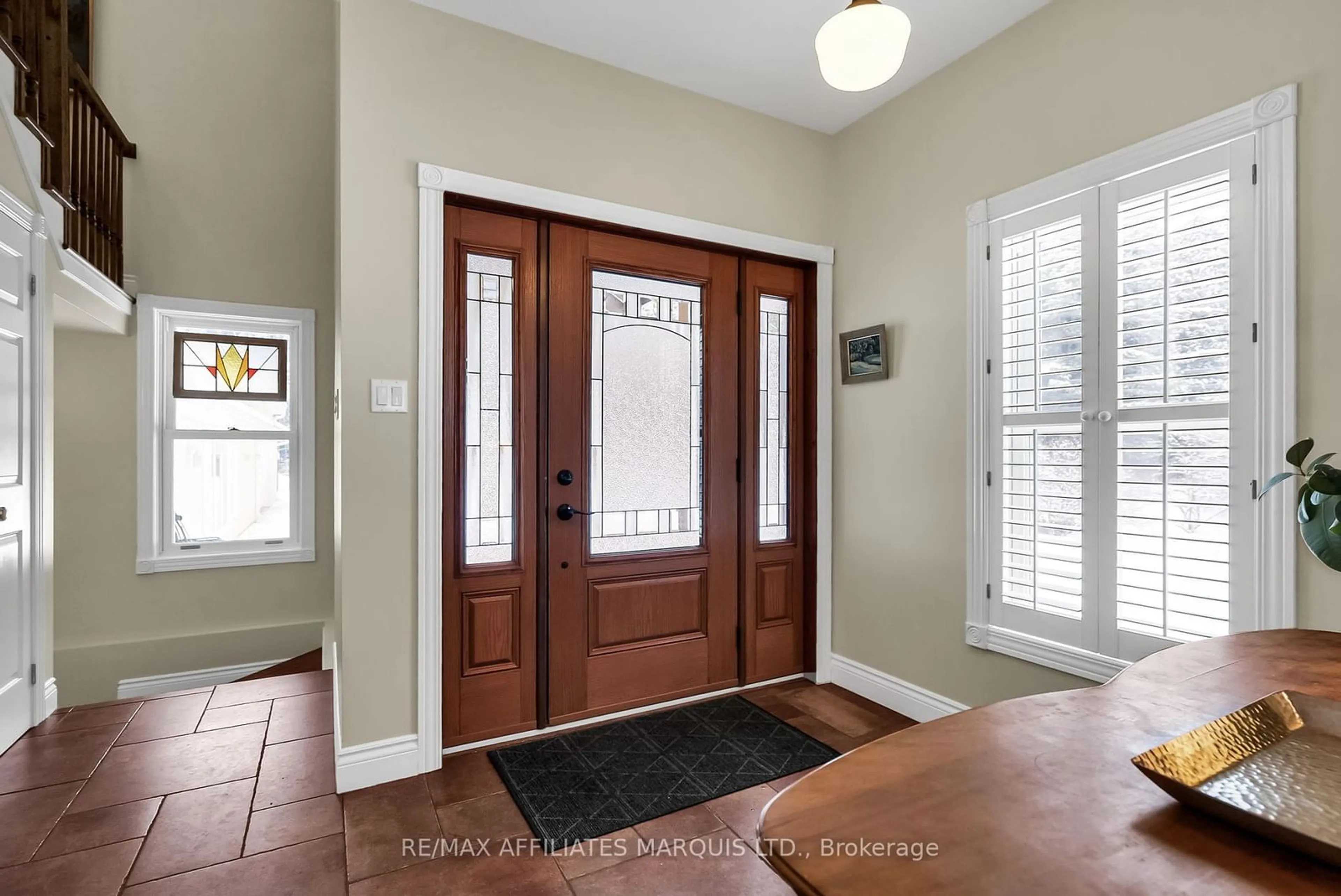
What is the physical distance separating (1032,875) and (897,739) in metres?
0.28

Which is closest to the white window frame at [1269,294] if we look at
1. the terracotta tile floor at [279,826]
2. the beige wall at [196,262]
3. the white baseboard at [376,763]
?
the terracotta tile floor at [279,826]

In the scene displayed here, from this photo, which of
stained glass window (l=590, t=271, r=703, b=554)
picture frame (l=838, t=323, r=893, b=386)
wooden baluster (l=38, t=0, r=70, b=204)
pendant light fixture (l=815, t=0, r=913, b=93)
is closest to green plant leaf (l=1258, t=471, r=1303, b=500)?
pendant light fixture (l=815, t=0, r=913, b=93)

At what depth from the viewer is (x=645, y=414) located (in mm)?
2941

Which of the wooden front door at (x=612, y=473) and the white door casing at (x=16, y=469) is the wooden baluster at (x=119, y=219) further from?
the wooden front door at (x=612, y=473)

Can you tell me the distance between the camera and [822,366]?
10.9 feet

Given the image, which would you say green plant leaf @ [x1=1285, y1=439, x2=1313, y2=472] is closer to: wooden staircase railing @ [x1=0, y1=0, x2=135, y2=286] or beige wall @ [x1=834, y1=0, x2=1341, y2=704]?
beige wall @ [x1=834, y1=0, x2=1341, y2=704]

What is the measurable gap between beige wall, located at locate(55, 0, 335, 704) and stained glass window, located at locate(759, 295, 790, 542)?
2575 millimetres

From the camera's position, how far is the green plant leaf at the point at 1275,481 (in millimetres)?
1475

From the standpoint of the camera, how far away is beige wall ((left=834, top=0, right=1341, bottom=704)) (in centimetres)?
178

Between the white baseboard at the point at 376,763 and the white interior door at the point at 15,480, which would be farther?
Answer: the white interior door at the point at 15,480

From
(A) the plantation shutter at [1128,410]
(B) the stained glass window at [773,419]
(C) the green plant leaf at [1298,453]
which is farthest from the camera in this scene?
(B) the stained glass window at [773,419]

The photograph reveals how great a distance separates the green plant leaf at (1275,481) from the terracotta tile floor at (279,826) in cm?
156

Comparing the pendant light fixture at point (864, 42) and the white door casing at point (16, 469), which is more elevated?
the pendant light fixture at point (864, 42)

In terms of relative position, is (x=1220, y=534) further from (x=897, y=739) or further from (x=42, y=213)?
(x=42, y=213)
